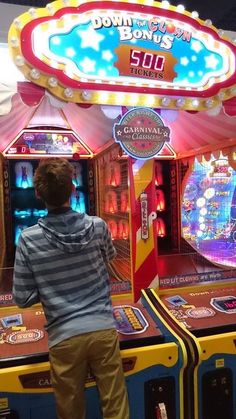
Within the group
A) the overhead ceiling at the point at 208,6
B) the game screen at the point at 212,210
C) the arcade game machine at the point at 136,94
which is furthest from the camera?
the overhead ceiling at the point at 208,6

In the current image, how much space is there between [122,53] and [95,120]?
0.70 m

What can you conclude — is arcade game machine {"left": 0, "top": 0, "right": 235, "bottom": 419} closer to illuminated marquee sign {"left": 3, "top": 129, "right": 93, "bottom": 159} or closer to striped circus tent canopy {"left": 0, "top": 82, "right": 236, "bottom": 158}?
striped circus tent canopy {"left": 0, "top": 82, "right": 236, "bottom": 158}

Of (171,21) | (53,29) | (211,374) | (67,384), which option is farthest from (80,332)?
(171,21)

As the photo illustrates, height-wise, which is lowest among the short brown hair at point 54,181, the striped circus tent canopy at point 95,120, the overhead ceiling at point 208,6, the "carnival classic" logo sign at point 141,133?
the short brown hair at point 54,181

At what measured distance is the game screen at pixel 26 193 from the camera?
3.94 meters

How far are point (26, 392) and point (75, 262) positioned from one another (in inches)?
25.3

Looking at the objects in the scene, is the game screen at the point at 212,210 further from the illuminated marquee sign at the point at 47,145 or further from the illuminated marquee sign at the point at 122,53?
the illuminated marquee sign at the point at 47,145

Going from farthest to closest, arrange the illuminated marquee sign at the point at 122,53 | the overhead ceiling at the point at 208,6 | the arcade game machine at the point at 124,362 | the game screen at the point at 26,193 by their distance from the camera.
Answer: the overhead ceiling at the point at 208,6 < the game screen at the point at 26,193 < the illuminated marquee sign at the point at 122,53 < the arcade game machine at the point at 124,362

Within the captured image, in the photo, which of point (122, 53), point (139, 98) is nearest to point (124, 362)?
point (139, 98)

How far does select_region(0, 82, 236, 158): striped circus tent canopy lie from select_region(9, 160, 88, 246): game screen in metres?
Result: 0.32

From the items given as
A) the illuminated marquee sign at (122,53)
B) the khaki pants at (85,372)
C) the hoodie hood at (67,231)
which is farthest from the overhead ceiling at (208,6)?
the khaki pants at (85,372)

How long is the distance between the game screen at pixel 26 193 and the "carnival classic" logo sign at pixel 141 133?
168 centimetres

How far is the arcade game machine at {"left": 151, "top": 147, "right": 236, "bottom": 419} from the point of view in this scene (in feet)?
6.38

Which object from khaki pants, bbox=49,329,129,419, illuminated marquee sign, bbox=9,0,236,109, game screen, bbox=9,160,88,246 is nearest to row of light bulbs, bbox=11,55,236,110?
illuminated marquee sign, bbox=9,0,236,109
